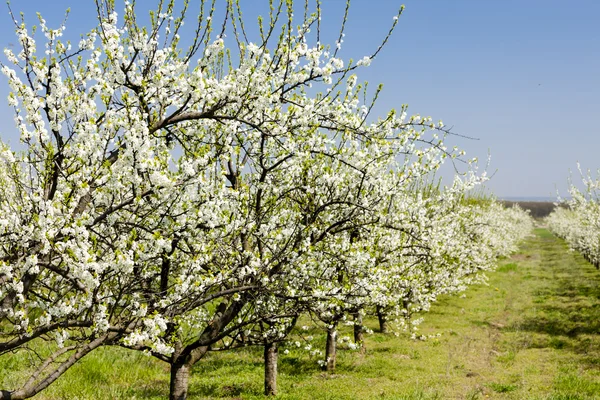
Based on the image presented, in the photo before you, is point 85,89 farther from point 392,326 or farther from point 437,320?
point 437,320

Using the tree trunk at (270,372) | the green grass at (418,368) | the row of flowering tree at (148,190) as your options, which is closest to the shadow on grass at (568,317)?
the green grass at (418,368)

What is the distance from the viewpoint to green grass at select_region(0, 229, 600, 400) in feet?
40.1

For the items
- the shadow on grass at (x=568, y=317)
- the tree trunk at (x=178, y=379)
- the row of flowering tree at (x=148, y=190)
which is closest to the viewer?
the row of flowering tree at (x=148, y=190)

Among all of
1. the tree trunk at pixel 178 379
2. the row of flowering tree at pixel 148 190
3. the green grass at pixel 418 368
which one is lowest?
the green grass at pixel 418 368

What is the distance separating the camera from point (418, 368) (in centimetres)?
1495

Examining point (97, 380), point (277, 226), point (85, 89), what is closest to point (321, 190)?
point (277, 226)

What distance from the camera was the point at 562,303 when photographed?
26.5 m

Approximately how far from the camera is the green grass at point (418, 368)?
12227 millimetres

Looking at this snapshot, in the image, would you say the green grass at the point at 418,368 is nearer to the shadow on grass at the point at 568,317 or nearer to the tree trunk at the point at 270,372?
the shadow on grass at the point at 568,317

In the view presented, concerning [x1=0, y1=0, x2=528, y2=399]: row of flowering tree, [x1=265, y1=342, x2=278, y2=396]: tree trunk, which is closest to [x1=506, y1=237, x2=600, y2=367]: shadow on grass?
[x1=265, y1=342, x2=278, y2=396]: tree trunk

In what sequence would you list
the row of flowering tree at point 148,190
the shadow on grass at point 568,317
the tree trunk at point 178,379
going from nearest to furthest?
the row of flowering tree at point 148,190, the tree trunk at point 178,379, the shadow on grass at point 568,317

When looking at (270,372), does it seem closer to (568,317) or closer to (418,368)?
(418,368)

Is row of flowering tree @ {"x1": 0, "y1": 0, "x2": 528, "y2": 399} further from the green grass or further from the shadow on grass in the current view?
the shadow on grass

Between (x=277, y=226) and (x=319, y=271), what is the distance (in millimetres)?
1328
